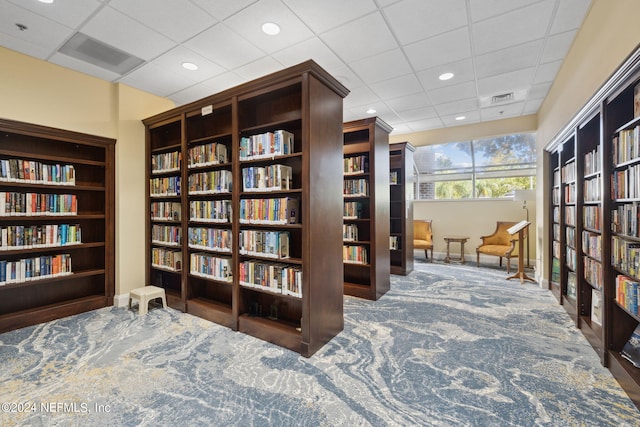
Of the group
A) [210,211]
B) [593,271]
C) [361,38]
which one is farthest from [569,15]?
[210,211]

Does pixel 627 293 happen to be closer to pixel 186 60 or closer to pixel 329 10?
pixel 329 10

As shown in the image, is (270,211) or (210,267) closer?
(270,211)

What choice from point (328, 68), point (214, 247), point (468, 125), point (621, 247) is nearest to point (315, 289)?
point (214, 247)

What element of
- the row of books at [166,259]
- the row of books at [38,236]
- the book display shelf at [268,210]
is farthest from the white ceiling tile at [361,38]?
the row of books at [38,236]

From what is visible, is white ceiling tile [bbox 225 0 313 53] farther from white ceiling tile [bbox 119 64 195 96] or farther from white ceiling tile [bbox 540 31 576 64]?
white ceiling tile [bbox 540 31 576 64]

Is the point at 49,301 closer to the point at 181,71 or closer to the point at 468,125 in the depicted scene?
the point at 181,71

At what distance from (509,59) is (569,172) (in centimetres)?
150

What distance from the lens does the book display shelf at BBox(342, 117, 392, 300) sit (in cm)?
388

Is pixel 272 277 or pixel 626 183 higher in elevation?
pixel 626 183

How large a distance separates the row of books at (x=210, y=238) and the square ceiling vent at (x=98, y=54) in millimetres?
2030

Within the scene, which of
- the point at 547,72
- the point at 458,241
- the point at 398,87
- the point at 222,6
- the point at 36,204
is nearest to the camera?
the point at 222,6

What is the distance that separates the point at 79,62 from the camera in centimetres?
319

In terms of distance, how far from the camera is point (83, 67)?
3.30 metres

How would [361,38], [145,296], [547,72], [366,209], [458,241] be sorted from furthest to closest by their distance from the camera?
1. [458,241]
2. [366,209]
3. [547,72]
4. [145,296]
5. [361,38]
